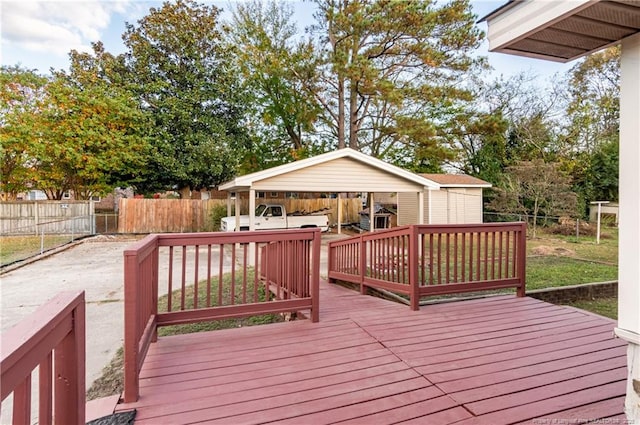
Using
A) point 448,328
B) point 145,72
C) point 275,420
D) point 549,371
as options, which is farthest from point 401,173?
point 145,72

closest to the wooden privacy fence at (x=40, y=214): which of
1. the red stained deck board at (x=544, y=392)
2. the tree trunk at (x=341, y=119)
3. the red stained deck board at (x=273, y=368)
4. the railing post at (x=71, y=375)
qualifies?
the tree trunk at (x=341, y=119)

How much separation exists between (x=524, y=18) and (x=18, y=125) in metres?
18.7

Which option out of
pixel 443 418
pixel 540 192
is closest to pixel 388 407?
pixel 443 418

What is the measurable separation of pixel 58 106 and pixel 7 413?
16.2 meters

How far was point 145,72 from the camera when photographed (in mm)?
16359

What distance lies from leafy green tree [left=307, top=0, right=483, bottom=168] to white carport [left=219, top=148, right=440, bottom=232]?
4287 millimetres

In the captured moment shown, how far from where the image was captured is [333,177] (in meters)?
11.1

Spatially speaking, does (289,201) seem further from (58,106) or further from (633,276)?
(633,276)

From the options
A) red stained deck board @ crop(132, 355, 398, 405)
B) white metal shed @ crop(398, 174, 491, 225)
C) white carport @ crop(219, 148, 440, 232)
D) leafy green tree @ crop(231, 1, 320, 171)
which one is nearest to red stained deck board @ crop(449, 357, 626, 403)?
red stained deck board @ crop(132, 355, 398, 405)

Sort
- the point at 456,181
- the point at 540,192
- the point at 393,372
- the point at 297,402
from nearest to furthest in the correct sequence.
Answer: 1. the point at 297,402
2. the point at 393,372
3. the point at 540,192
4. the point at 456,181

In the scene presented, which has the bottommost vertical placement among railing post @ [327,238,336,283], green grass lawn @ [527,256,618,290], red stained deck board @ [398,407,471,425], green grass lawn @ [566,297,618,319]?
green grass lawn @ [566,297,618,319]

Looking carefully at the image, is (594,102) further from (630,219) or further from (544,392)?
(544,392)

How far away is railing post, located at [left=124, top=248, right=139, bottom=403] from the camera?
2.08 m

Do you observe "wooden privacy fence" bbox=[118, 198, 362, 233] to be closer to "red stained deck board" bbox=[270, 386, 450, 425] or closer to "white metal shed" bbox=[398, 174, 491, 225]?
"white metal shed" bbox=[398, 174, 491, 225]
